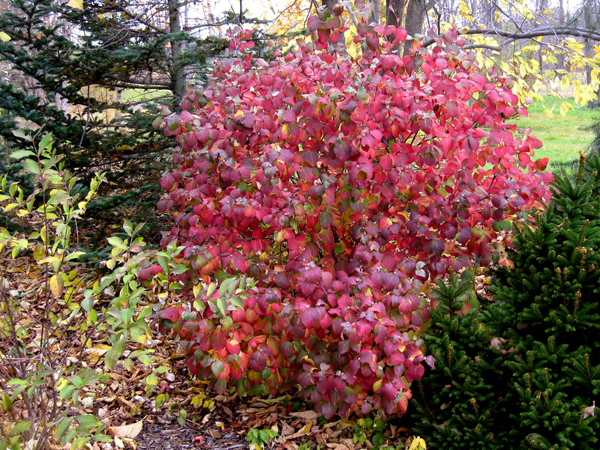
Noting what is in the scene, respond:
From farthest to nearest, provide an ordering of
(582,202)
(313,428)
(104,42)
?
(104,42), (313,428), (582,202)

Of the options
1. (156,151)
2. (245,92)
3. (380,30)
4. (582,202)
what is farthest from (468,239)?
(156,151)

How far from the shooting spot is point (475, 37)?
6.61 metres

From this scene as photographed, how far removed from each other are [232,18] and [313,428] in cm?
408

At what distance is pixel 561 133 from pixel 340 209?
1227 cm

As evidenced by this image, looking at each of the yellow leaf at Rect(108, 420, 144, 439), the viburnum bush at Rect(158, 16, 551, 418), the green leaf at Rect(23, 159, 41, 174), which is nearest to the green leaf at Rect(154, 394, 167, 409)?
the yellow leaf at Rect(108, 420, 144, 439)

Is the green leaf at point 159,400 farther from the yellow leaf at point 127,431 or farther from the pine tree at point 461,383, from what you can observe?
the pine tree at point 461,383

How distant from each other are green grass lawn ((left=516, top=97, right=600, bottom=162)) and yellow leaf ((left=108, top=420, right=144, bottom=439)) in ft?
24.0

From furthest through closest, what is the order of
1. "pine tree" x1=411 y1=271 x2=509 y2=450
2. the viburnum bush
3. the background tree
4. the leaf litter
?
the background tree < the leaf litter < the viburnum bush < "pine tree" x1=411 y1=271 x2=509 y2=450

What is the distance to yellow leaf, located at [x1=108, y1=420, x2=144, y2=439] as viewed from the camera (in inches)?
99.1

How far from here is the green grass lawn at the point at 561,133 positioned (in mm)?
9688

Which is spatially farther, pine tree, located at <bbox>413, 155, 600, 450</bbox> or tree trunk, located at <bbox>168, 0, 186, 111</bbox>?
tree trunk, located at <bbox>168, 0, 186, 111</bbox>

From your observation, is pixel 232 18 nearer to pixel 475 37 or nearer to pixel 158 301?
pixel 158 301

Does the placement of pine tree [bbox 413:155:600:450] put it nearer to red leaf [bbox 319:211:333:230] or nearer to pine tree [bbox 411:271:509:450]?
pine tree [bbox 411:271:509:450]

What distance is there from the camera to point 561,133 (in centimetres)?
1237
